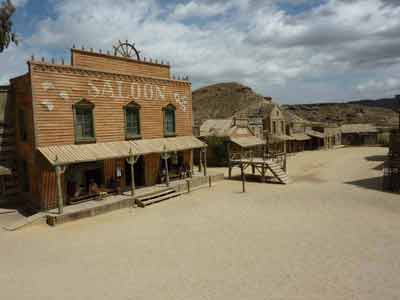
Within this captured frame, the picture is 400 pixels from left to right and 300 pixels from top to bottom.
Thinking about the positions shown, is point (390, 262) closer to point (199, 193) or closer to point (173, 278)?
point (173, 278)

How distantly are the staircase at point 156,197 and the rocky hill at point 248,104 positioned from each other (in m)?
64.5

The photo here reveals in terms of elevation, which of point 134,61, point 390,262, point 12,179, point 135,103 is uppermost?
point 134,61

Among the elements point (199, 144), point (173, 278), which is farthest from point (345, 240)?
point (199, 144)

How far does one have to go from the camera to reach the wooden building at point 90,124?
45.3ft

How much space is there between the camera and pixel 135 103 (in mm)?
17609

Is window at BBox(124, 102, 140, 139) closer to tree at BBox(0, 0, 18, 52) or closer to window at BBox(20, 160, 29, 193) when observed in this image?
window at BBox(20, 160, 29, 193)

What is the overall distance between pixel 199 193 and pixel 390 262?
448 inches

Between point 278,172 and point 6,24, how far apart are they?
22.0 meters

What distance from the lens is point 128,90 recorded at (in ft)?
56.7

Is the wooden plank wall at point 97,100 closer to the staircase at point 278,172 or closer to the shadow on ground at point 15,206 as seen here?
the shadow on ground at point 15,206

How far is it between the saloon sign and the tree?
10.6 m

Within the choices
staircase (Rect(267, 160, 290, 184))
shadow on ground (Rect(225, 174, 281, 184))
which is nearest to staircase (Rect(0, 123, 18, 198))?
shadow on ground (Rect(225, 174, 281, 184))

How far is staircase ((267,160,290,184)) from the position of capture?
20.7 metres

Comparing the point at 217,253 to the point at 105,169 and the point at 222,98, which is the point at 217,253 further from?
the point at 222,98
